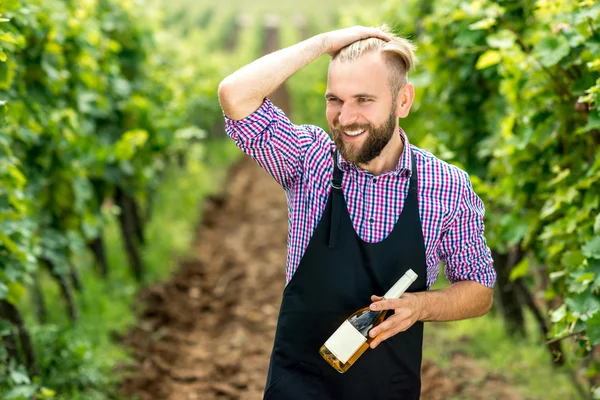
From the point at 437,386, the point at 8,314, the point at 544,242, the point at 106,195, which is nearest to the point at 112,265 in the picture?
the point at 106,195

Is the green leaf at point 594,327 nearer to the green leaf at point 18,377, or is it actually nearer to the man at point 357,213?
the man at point 357,213

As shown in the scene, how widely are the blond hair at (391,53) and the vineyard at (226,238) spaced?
0.97 meters

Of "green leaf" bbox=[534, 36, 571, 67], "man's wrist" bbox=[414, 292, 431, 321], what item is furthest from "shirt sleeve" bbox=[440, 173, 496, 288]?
"green leaf" bbox=[534, 36, 571, 67]

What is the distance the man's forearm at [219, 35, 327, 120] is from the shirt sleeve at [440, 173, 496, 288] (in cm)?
72

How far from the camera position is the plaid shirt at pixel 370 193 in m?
2.47

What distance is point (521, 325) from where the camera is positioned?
6078 mm

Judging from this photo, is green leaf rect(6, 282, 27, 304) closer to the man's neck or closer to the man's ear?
the man's neck

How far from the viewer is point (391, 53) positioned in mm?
2461

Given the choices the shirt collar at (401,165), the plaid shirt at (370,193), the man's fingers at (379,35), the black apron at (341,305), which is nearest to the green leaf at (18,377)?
the black apron at (341,305)

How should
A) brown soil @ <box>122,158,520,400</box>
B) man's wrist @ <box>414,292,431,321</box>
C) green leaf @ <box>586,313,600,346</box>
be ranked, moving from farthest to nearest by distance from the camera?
1. brown soil @ <box>122,158,520,400</box>
2. green leaf @ <box>586,313,600,346</box>
3. man's wrist @ <box>414,292,431,321</box>

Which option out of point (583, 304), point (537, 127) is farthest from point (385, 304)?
point (537, 127)

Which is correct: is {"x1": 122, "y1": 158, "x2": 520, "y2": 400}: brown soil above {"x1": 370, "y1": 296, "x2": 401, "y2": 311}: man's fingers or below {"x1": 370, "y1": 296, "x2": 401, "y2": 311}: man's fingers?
below

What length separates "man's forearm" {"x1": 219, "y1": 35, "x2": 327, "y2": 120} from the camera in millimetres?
2377

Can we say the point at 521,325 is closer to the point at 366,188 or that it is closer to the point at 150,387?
the point at 150,387
